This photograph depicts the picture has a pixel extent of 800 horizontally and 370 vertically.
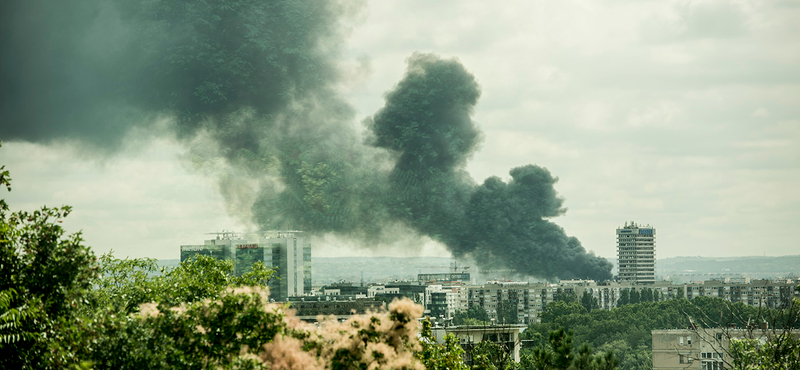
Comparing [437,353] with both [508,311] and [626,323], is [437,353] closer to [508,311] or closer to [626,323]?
[626,323]

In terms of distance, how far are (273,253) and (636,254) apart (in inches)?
3658

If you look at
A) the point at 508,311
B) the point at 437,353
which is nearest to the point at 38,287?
the point at 437,353

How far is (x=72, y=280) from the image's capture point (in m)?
9.51

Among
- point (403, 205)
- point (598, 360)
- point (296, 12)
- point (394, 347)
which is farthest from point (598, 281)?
point (394, 347)

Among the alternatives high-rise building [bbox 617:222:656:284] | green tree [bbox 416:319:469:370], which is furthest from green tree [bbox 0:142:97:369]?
high-rise building [bbox 617:222:656:284]

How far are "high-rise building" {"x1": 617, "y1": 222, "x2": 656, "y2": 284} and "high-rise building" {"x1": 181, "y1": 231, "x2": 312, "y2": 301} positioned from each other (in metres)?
87.0

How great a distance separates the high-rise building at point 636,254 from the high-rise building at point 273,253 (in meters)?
87.0

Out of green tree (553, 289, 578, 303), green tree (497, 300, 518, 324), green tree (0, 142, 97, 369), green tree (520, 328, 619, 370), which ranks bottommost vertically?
green tree (497, 300, 518, 324)

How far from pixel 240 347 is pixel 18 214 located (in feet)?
12.4

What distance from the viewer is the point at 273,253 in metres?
63.6

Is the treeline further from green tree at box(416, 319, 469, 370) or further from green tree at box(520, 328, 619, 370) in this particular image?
green tree at box(416, 319, 469, 370)

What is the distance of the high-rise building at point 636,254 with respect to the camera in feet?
460

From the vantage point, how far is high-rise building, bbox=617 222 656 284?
14012cm

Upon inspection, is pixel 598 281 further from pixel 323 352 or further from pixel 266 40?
pixel 323 352
